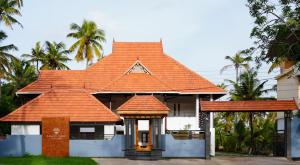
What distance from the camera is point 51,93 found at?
34.8 metres

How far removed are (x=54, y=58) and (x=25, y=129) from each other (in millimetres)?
30730

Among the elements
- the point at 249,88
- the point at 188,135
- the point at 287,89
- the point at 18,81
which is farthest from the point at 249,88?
the point at 18,81

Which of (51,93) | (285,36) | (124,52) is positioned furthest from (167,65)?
(285,36)

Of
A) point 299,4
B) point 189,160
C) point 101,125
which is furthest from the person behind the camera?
point 101,125

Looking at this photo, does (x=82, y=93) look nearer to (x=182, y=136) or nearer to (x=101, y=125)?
(x=101, y=125)

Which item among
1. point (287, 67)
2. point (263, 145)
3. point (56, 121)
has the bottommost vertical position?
Answer: point (263, 145)

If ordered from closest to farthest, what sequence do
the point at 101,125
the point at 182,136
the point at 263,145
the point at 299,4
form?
the point at 299,4
the point at 182,136
the point at 101,125
the point at 263,145

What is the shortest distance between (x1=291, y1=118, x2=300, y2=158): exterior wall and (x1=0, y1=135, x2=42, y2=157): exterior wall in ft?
44.1

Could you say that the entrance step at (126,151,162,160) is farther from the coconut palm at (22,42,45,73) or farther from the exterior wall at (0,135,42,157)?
the coconut palm at (22,42,45,73)

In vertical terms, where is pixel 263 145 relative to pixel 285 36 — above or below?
below

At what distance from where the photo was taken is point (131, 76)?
37062 mm

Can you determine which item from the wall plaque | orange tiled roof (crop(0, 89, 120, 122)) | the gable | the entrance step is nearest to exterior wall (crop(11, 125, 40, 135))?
orange tiled roof (crop(0, 89, 120, 122))

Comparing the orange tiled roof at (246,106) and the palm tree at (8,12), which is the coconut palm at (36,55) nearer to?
the palm tree at (8,12)

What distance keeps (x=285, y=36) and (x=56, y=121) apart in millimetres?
13753
